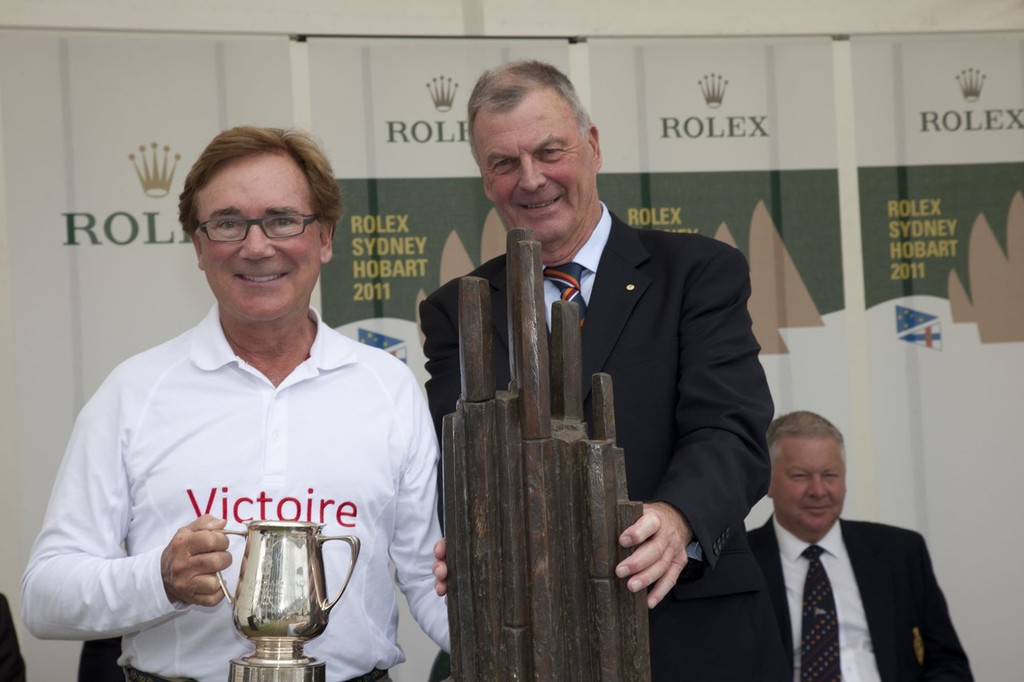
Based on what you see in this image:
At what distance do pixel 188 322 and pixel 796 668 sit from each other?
5.92 feet

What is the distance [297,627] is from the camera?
152 centimetres

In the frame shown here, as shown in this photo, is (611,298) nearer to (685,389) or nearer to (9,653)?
(685,389)

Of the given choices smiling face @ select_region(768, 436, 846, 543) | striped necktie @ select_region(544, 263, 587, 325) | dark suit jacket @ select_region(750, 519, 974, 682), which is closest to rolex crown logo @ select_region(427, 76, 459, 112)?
smiling face @ select_region(768, 436, 846, 543)

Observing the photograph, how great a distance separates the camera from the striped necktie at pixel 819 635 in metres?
3.29

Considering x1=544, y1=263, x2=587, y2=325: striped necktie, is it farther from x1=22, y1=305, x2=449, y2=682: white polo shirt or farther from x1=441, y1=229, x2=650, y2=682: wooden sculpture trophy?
x1=441, y1=229, x2=650, y2=682: wooden sculpture trophy

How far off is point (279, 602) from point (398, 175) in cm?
233

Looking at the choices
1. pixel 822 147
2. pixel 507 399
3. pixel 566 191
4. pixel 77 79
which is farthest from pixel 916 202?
pixel 507 399

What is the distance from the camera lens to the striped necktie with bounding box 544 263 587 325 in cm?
211

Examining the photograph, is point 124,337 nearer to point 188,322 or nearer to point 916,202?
point 188,322

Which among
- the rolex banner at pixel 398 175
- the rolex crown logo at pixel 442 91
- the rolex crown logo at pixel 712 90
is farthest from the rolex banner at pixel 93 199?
the rolex crown logo at pixel 712 90

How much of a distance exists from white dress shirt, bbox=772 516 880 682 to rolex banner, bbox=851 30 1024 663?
434mm

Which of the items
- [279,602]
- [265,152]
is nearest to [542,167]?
[265,152]

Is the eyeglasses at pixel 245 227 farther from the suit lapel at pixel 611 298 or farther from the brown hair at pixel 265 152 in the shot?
the suit lapel at pixel 611 298

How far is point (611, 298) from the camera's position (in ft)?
6.77
